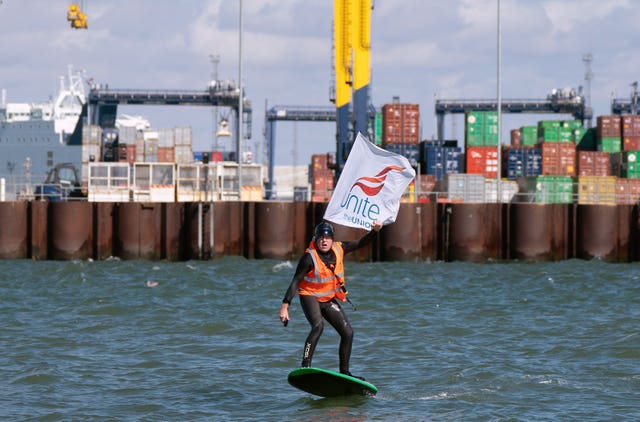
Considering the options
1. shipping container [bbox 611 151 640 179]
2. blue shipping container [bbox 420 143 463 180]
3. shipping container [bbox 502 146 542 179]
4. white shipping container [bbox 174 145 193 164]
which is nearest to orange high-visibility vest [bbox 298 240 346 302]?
blue shipping container [bbox 420 143 463 180]

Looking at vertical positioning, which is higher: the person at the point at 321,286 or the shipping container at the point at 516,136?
the shipping container at the point at 516,136

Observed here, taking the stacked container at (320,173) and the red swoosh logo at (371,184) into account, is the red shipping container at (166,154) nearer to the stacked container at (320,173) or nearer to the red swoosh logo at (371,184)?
the stacked container at (320,173)

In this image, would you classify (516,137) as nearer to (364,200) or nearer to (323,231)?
(364,200)

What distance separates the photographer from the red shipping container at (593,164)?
6812 centimetres

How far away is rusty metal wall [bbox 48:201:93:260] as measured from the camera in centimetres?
3866

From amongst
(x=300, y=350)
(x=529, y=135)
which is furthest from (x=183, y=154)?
(x=300, y=350)

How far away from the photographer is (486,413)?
12977mm

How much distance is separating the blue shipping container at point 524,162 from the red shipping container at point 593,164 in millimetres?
2511

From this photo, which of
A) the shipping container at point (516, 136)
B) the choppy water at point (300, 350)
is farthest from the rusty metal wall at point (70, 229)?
the shipping container at point (516, 136)

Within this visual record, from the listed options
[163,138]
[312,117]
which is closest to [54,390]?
[163,138]

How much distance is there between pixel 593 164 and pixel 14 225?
4069 centimetres

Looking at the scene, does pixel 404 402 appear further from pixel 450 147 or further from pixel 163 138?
pixel 163 138

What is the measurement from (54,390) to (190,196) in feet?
119

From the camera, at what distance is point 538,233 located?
38594 millimetres
